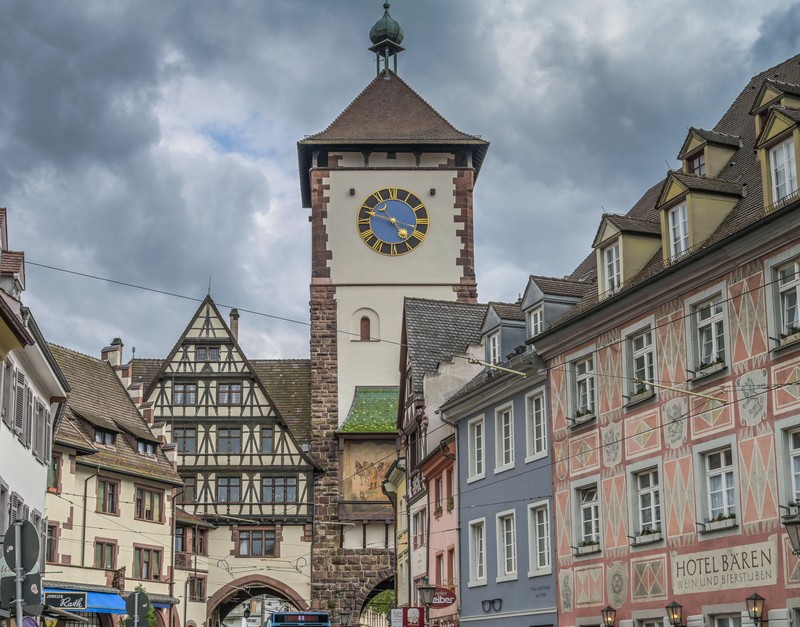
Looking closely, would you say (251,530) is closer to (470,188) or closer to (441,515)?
(470,188)

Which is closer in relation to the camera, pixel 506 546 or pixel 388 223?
pixel 506 546

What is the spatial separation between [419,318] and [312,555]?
730 inches

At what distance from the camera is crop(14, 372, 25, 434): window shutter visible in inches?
869

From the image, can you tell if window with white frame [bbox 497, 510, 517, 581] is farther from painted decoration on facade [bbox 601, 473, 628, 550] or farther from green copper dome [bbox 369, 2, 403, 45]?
green copper dome [bbox 369, 2, 403, 45]

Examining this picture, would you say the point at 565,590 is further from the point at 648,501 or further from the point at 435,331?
the point at 435,331

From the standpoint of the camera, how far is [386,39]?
2271 inches

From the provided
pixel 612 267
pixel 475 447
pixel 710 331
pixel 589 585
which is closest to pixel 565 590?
pixel 589 585

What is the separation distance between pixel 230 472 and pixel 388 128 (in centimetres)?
1409

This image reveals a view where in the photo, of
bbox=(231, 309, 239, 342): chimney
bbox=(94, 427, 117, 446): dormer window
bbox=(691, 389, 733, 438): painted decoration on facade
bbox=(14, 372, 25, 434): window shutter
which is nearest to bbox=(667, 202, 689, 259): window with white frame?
bbox=(691, 389, 733, 438): painted decoration on facade

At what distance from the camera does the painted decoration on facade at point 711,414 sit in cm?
1889

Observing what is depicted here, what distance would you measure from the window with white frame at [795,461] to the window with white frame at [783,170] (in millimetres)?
3014

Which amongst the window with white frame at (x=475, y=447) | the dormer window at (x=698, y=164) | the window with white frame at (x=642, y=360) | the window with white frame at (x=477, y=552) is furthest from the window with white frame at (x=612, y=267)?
the window with white frame at (x=477, y=552)

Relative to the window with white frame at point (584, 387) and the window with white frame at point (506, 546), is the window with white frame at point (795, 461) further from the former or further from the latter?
the window with white frame at point (506, 546)

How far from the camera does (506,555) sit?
86.1 ft
